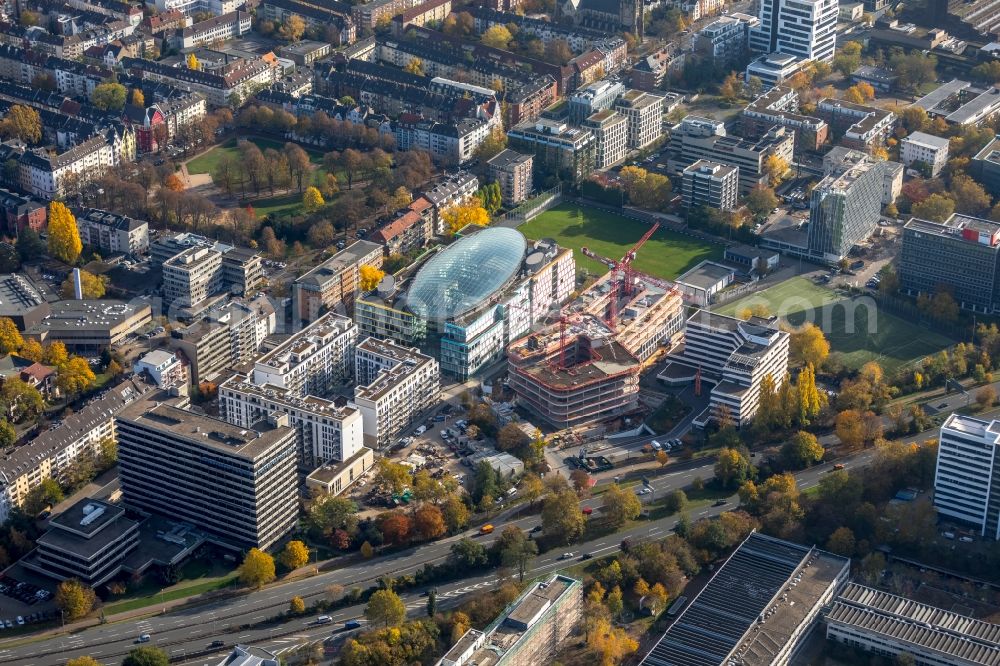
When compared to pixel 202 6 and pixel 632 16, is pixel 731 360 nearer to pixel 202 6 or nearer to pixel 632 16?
pixel 632 16

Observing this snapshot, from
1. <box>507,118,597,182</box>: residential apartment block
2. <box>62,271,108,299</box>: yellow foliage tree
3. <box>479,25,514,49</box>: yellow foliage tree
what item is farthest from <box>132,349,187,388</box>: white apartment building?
<box>479,25,514,49</box>: yellow foliage tree

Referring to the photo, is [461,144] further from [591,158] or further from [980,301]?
[980,301]

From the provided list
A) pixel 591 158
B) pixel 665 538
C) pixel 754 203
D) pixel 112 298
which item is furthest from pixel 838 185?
pixel 112 298

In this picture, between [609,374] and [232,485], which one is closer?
[232,485]

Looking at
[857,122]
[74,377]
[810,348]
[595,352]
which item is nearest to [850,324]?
[810,348]

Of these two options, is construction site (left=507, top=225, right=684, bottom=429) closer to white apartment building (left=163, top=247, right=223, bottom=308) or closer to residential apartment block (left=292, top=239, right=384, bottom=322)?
residential apartment block (left=292, top=239, right=384, bottom=322)

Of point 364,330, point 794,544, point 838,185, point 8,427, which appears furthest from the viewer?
point 838,185
